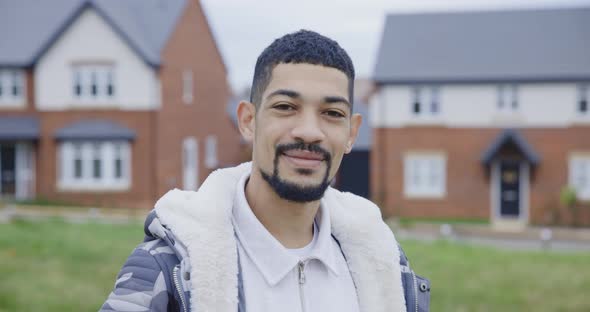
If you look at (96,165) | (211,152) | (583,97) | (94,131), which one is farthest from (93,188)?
(583,97)

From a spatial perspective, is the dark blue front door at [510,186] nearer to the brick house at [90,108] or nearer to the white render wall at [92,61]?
the brick house at [90,108]

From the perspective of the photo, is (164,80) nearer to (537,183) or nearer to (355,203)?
(537,183)

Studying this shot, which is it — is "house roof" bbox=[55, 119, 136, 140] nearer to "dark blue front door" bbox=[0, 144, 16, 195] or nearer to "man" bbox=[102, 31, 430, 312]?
"dark blue front door" bbox=[0, 144, 16, 195]

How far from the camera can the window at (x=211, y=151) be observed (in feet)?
113

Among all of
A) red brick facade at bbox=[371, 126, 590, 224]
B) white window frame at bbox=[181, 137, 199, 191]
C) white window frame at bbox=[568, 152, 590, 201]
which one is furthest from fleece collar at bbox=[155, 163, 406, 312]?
white window frame at bbox=[181, 137, 199, 191]

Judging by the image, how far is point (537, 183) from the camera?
2864 cm

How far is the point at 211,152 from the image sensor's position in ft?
116

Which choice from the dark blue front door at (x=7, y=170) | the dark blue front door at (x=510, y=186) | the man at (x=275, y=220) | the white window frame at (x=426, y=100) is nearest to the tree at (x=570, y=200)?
the dark blue front door at (x=510, y=186)

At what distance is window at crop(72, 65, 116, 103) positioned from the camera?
2906cm

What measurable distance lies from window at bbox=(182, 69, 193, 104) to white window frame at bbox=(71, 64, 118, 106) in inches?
131

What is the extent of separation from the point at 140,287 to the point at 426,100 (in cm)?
2718

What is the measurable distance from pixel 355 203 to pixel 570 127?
88.9 ft

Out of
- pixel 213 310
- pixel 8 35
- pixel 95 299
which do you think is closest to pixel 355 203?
pixel 213 310

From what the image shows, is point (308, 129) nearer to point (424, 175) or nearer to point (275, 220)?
point (275, 220)
